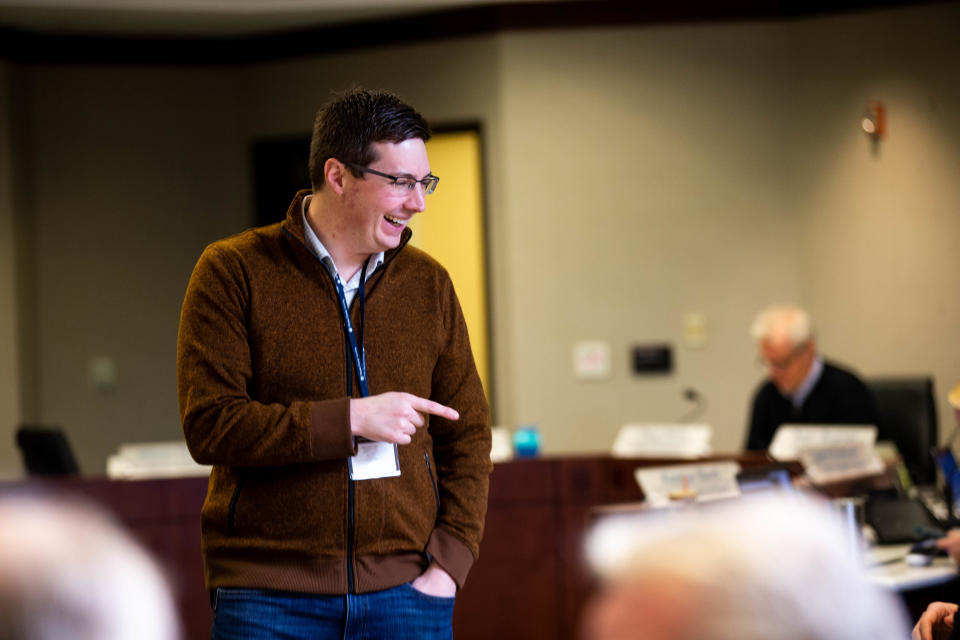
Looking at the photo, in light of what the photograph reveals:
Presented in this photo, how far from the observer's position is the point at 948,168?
4.93 metres

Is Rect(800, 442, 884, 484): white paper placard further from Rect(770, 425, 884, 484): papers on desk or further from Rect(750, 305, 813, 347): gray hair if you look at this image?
Rect(750, 305, 813, 347): gray hair

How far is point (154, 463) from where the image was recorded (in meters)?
4.06

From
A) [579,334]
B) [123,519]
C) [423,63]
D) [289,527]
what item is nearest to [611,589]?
[289,527]

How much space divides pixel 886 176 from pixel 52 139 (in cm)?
436

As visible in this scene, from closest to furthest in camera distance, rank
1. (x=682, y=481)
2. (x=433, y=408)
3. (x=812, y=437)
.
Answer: (x=433, y=408) < (x=682, y=481) < (x=812, y=437)

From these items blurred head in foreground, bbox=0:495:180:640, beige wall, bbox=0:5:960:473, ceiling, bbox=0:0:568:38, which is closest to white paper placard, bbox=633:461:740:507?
blurred head in foreground, bbox=0:495:180:640

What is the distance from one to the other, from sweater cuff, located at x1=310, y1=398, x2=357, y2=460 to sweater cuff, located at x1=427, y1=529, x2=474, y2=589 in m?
0.26

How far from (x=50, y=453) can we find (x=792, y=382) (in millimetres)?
3113

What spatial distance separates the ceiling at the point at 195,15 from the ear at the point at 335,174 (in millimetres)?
3545

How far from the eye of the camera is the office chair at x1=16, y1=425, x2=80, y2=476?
4203 millimetres

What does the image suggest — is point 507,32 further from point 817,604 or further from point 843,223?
point 817,604

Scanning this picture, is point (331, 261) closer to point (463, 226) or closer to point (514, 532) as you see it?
point (514, 532)

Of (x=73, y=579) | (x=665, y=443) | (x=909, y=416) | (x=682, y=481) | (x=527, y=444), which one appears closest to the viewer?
(x=682, y=481)

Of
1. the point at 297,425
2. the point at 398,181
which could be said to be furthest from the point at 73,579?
the point at 398,181
